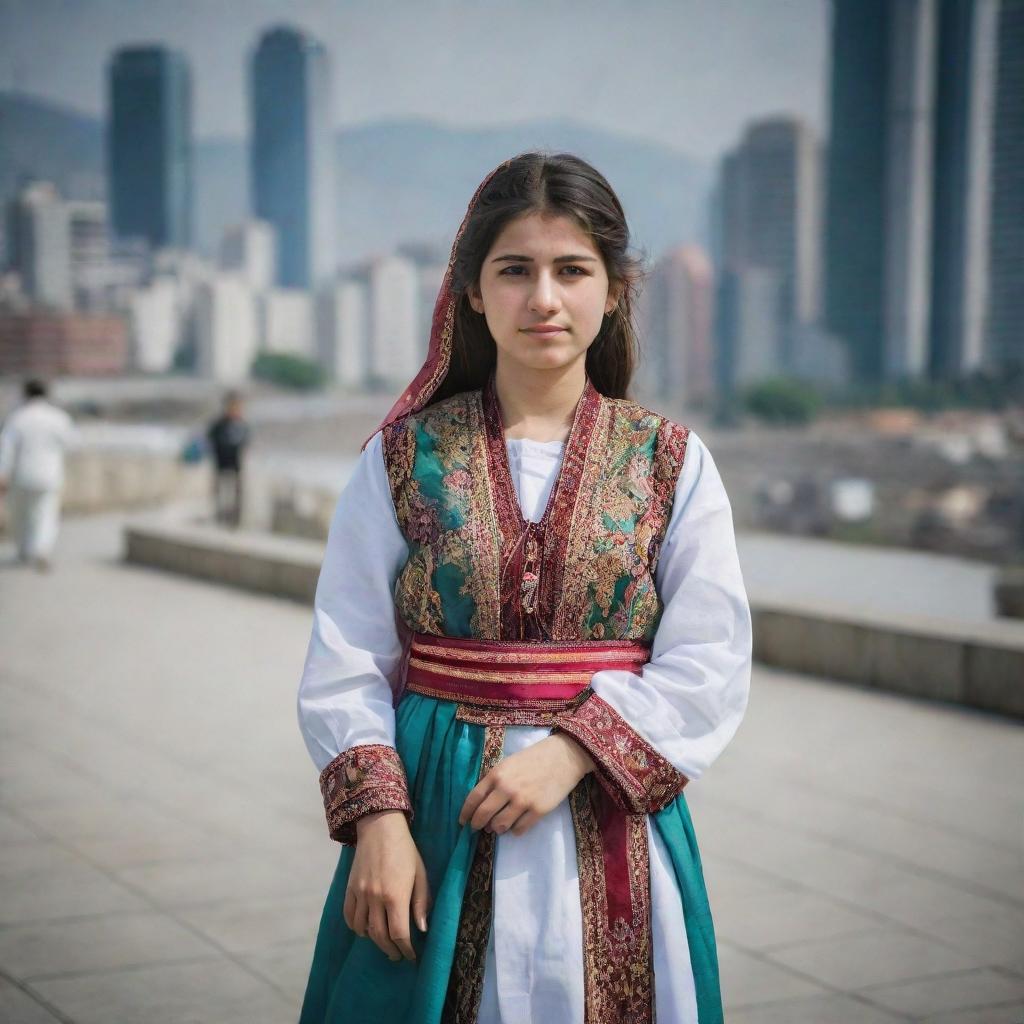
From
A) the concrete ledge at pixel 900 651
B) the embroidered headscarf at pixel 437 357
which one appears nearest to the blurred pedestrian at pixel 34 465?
the concrete ledge at pixel 900 651

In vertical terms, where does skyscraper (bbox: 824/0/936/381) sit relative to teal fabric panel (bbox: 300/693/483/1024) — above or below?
above

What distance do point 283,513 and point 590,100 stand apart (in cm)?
3873

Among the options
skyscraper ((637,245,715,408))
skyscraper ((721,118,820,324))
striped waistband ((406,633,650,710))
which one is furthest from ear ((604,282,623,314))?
skyscraper ((721,118,820,324))

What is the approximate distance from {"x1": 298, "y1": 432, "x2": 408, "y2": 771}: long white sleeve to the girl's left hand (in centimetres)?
15

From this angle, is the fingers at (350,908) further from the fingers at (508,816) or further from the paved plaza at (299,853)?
the paved plaza at (299,853)

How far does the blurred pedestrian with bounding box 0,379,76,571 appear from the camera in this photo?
1002cm

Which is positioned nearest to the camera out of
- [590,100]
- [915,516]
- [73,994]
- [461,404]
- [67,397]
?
[461,404]

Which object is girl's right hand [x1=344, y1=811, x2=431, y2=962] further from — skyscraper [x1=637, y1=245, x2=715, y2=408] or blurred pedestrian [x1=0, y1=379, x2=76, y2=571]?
skyscraper [x1=637, y1=245, x2=715, y2=408]

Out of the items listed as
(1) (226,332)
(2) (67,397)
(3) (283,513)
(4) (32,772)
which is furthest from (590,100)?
(4) (32,772)

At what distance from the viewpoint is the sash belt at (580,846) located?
1.65 m

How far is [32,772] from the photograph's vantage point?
15.0 feet

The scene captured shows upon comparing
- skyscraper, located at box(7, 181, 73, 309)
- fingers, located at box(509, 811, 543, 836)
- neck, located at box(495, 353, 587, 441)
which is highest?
skyscraper, located at box(7, 181, 73, 309)

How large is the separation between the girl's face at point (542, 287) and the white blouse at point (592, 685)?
13 cm

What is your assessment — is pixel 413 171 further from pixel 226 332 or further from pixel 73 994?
pixel 73 994
